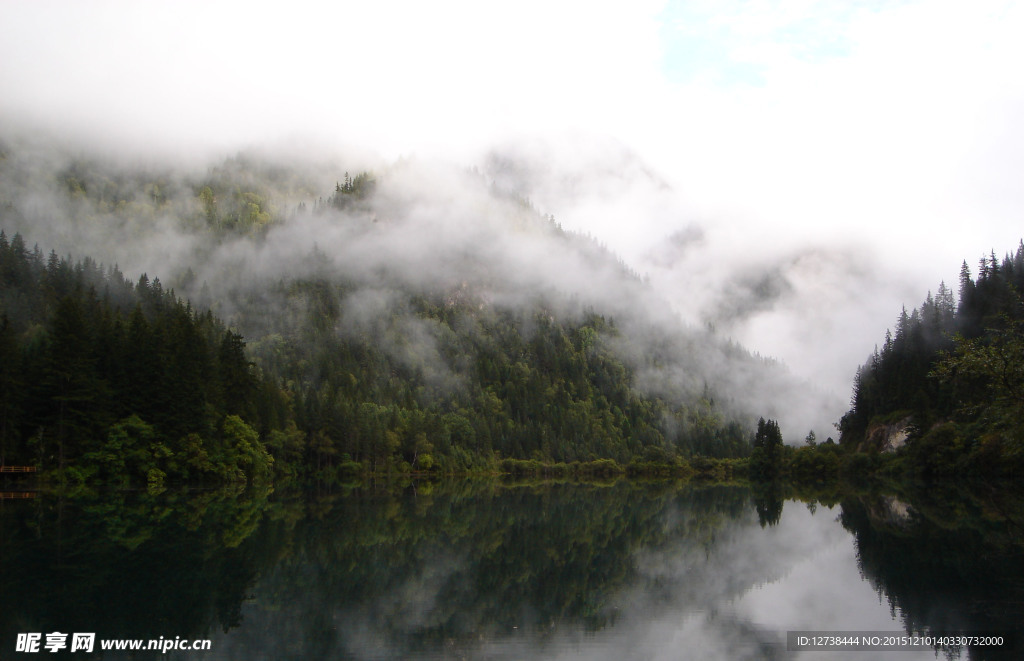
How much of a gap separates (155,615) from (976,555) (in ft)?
107

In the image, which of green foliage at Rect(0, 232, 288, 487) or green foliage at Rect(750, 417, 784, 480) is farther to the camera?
green foliage at Rect(750, 417, 784, 480)

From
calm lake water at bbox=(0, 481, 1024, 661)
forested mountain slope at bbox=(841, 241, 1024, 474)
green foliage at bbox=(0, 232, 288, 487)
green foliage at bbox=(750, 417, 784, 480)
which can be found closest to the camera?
calm lake water at bbox=(0, 481, 1024, 661)

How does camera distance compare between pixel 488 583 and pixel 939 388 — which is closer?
pixel 488 583

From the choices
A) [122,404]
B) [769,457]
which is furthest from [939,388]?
[122,404]

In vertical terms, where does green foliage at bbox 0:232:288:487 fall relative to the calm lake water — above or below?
above

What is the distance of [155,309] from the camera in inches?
Answer: 4931

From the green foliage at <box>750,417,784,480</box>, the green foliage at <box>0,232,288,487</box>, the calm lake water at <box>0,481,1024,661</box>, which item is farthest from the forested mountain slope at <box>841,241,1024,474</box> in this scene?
the green foliage at <box>0,232,288,487</box>

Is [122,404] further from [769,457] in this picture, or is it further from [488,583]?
[769,457]

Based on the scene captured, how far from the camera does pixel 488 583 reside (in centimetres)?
2864

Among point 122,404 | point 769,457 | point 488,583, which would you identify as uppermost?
point 122,404

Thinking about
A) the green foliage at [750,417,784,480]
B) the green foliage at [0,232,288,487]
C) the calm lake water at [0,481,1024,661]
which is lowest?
the calm lake water at [0,481,1024,661]

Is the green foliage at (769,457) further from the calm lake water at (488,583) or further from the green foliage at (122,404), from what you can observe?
the calm lake water at (488,583)

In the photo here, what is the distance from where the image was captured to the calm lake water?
65.2 feet

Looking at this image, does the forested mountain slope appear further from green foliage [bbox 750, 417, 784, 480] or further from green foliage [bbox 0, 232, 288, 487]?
green foliage [bbox 0, 232, 288, 487]
